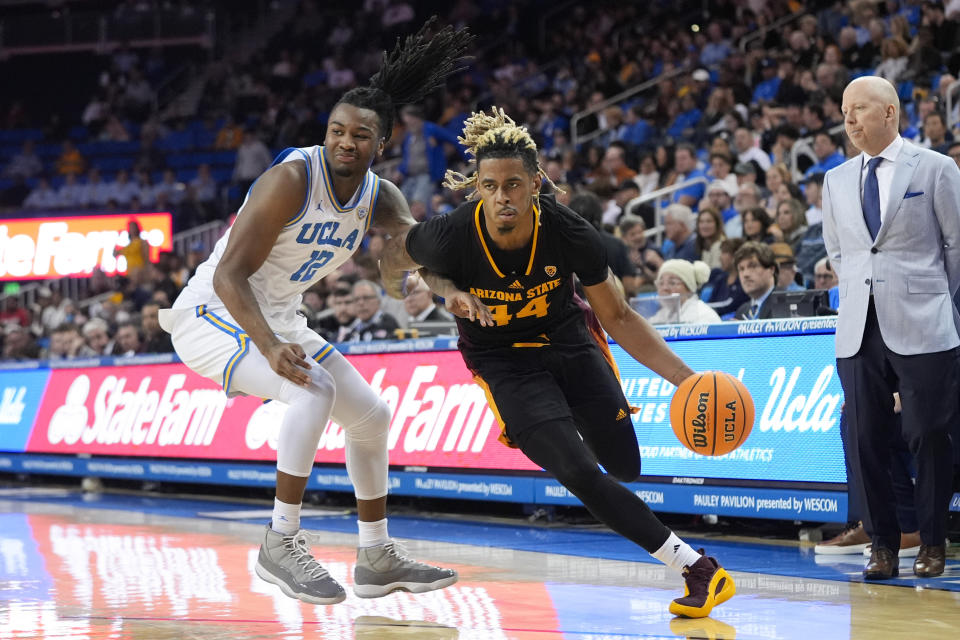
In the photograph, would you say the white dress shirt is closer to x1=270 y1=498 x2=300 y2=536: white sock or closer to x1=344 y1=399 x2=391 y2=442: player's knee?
x1=344 y1=399 x2=391 y2=442: player's knee

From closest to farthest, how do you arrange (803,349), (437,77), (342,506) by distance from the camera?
(437,77)
(803,349)
(342,506)

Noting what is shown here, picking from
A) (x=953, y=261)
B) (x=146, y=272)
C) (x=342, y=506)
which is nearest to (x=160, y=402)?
(x=342, y=506)

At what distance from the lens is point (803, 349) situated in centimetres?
743

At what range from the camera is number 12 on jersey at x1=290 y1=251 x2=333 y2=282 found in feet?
18.2

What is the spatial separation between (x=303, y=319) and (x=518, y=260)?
46.3 inches

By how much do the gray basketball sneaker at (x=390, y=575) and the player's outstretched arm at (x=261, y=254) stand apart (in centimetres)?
96

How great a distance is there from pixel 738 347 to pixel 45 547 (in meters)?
4.59

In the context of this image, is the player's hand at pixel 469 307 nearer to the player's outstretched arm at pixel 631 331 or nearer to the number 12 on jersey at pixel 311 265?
the player's outstretched arm at pixel 631 331

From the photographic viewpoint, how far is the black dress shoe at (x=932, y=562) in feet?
19.7

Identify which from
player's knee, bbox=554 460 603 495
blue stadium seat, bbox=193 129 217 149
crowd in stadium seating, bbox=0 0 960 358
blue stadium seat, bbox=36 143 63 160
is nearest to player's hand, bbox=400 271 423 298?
player's knee, bbox=554 460 603 495

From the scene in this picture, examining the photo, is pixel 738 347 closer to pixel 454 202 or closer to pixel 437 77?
pixel 437 77

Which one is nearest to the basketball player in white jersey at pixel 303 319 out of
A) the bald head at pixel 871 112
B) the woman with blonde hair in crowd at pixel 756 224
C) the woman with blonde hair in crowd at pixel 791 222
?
the bald head at pixel 871 112

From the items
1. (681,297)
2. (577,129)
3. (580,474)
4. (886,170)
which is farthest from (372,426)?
(577,129)

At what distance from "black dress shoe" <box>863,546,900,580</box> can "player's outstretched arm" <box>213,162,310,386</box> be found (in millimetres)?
2922
